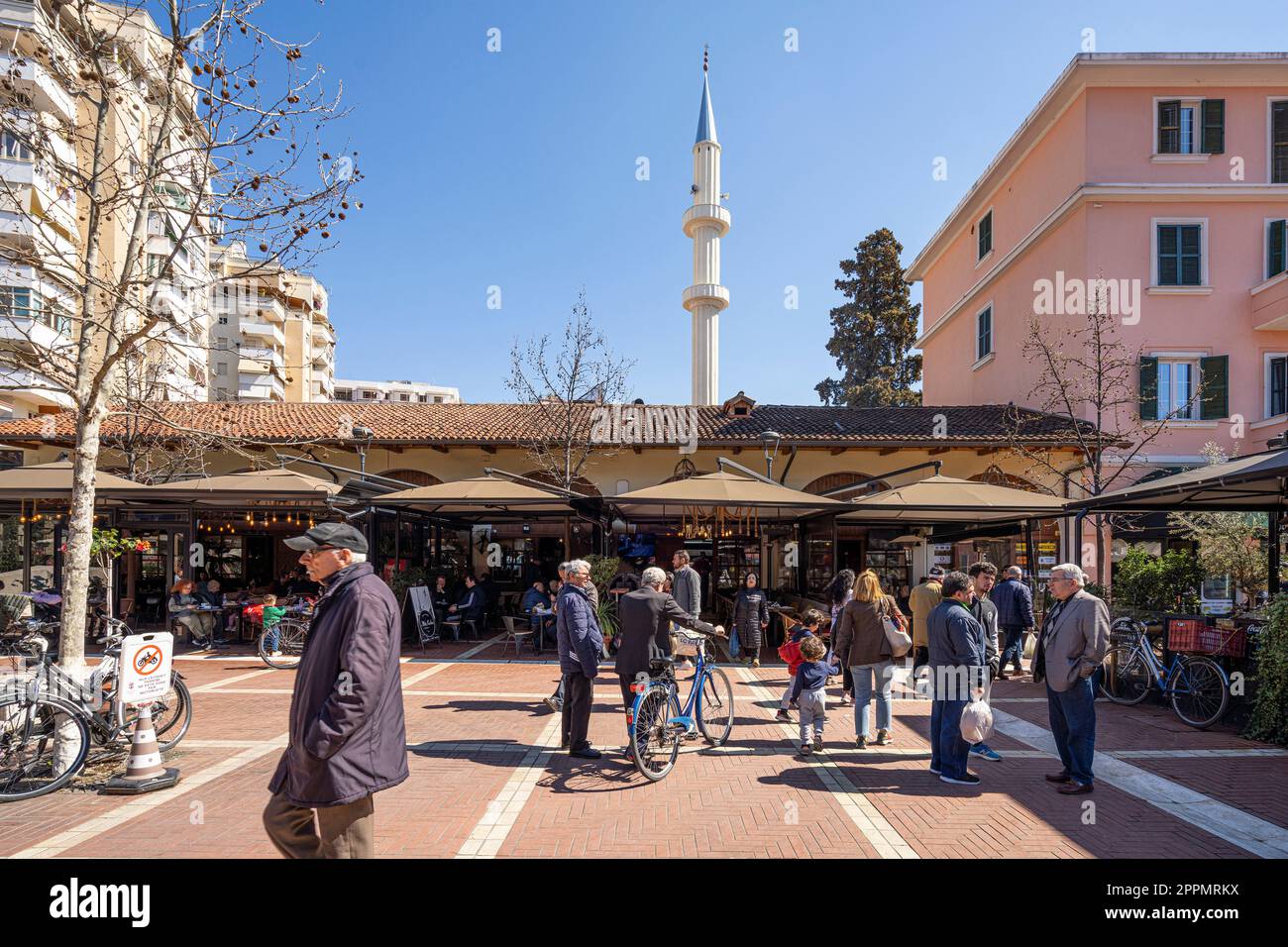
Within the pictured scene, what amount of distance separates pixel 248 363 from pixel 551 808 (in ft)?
169

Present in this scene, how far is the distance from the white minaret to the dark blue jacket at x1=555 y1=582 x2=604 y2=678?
22326 mm

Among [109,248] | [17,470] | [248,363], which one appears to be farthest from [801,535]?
[248,363]

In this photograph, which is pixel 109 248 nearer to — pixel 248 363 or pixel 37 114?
pixel 248 363

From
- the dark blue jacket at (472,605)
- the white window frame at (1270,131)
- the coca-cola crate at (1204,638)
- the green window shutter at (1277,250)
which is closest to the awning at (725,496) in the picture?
the dark blue jacket at (472,605)

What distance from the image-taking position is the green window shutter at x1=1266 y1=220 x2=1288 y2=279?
17.8 meters

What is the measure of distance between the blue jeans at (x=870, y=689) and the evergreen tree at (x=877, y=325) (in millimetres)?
27685

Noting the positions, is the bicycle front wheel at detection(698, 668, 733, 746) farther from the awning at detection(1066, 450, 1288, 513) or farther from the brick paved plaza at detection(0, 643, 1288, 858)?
the awning at detection(1066, 450, 1288, 513)

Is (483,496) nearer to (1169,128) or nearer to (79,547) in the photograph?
(79,547)

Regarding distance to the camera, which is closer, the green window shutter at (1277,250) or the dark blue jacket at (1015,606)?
the dark blue jacket at (1015,606)

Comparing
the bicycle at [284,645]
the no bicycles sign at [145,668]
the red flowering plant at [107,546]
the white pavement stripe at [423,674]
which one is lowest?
the white pavement stripe at [423,674]

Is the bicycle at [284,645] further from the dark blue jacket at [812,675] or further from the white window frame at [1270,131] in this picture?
the white window frame at [1270,131]

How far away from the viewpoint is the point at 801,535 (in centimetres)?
1472

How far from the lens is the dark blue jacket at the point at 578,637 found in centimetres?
584

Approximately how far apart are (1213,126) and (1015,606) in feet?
55.5
